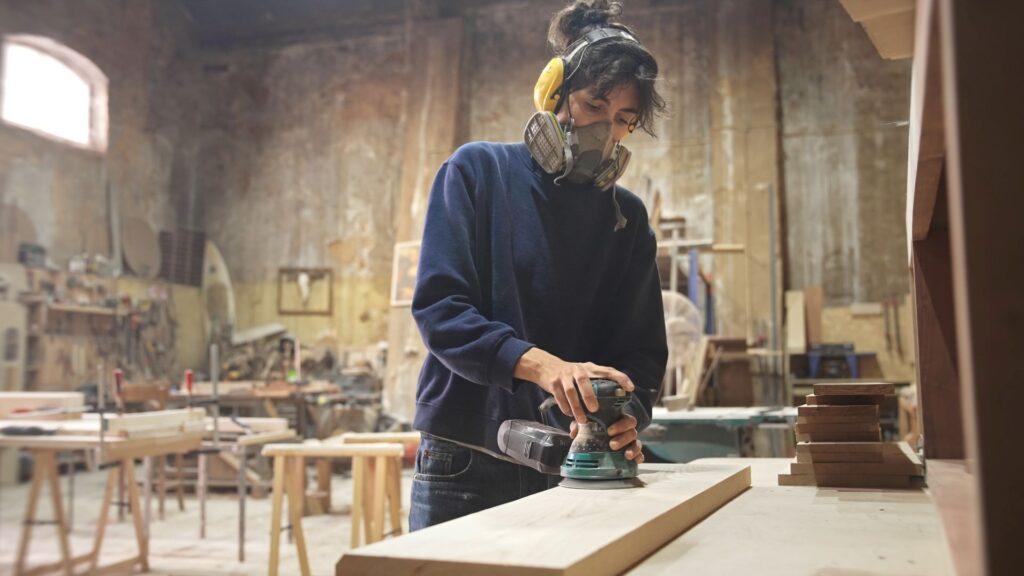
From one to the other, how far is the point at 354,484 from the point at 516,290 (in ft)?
8.29

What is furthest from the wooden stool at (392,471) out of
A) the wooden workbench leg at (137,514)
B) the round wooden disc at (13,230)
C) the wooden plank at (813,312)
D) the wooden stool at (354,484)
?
the round wooden disc at (13,230)

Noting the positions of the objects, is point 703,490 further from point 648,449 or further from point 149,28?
point 149,28

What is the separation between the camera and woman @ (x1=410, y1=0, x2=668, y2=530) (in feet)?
4.83

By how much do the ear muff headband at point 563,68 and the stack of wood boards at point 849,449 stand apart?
80cm

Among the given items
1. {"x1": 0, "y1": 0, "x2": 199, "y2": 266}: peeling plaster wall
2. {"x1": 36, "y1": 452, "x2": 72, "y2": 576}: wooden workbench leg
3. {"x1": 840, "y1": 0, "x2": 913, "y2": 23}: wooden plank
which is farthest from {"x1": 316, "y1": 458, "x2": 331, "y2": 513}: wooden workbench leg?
{"x1": 840, "y1": 0, "x2": 913, "y2": 23}: wooden plank

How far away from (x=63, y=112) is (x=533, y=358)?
32.0 ft

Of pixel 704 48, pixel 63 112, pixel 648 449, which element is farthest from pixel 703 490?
pixel 63 112

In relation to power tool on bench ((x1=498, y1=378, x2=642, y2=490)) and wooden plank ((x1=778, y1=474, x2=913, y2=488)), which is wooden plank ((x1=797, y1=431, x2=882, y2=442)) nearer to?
wooden plank ((x1=778, y1=474, x2=913, y2=488))

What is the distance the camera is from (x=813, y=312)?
8.45 m

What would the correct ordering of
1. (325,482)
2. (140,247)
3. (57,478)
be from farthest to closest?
(140,247) < (325,482) < (57,478)

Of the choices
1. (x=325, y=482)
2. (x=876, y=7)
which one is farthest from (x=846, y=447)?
(x=325, y=482)

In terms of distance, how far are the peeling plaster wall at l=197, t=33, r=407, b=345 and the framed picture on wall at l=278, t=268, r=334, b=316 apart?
0.28 ft

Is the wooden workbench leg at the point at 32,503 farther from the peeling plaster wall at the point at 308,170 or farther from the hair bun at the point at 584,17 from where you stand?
the peeling plaster wall at the point at 308,170

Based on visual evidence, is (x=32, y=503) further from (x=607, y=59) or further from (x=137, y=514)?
(x=607, y=59)
